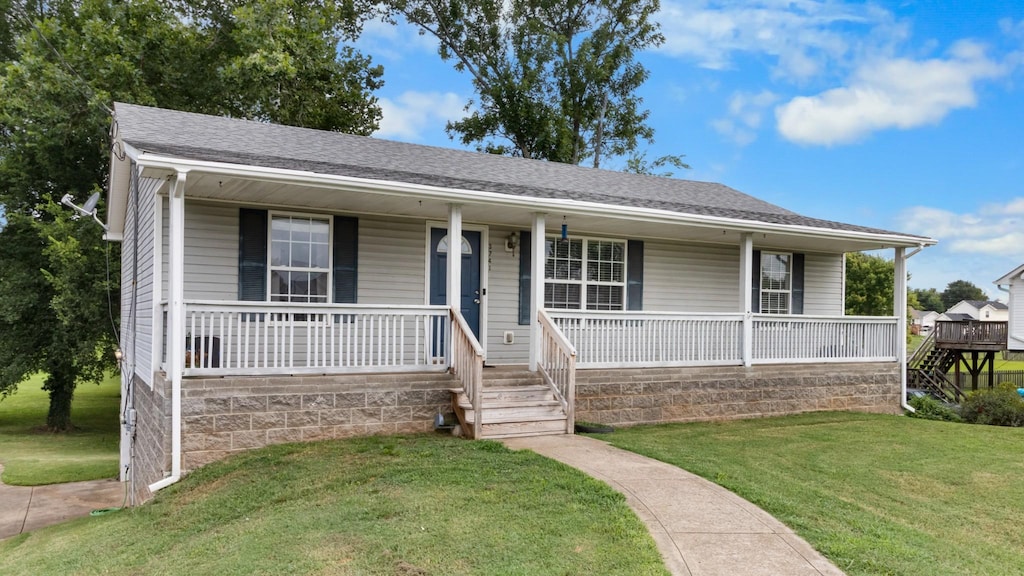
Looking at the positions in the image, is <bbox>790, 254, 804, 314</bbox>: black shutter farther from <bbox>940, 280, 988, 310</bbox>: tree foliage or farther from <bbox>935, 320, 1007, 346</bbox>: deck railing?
<bbox>940, 280, 988, 310</bbox>: tree foliage

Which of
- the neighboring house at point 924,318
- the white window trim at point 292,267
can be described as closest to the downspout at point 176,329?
the white window trim at point 292,267

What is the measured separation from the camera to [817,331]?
11.0 meters

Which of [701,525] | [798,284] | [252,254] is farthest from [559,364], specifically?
[798,284]

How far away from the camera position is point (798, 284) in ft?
41.5

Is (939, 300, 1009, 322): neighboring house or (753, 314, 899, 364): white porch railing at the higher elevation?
(939, 300, 1009, 322): neighboring house

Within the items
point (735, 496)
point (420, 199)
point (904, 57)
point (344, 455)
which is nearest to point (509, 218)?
point (420, 199)

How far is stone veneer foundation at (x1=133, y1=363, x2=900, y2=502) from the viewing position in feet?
22.5

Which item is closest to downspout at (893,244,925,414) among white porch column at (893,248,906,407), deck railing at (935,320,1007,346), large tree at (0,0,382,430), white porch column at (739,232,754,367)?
white porch column at (893,248,906,407)

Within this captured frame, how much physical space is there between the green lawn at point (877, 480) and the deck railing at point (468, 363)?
164 cm

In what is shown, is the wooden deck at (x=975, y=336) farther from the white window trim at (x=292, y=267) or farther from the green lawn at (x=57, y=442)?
the green lawn at (x=57, y=442)

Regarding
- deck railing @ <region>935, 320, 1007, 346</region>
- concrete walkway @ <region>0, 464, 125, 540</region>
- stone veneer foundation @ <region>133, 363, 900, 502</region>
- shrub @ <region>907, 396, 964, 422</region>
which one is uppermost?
deck railing @ <region>935, 320, 1007, 346</region>

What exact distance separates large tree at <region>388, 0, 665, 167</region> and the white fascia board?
14.9 m

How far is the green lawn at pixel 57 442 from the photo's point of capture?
43.0ft

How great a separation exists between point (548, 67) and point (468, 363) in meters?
20.4
